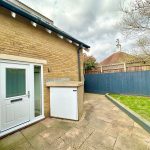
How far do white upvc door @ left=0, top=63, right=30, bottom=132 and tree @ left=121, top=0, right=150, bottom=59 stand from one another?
7234 mm

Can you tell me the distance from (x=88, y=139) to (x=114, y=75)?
8386 millimetres

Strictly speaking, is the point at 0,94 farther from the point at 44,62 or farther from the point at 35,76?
the point at 44,62

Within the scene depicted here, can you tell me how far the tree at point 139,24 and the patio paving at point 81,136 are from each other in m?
5.62

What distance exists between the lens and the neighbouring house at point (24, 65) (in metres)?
4.40

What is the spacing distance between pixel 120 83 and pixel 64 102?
7.03 metres

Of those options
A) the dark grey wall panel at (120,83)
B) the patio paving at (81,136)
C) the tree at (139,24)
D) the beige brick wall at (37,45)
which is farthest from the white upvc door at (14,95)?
the dark grey wall panel at (120,83)

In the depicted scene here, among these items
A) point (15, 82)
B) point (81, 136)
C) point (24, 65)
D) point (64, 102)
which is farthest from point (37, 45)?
point (81, 136)

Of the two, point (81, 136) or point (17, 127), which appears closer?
point (81, 136)

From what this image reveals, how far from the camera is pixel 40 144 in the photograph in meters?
3.71

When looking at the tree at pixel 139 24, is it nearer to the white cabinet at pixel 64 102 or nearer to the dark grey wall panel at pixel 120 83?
the dark grey wall panel at pixel 120 83

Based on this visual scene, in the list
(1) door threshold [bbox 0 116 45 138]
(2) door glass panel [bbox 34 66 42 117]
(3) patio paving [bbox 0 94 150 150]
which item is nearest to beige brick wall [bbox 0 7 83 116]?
(2) door glass panel [bbox 34 66 42 117]

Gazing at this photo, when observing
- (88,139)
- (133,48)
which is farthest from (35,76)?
(133,48)

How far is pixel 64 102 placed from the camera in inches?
223

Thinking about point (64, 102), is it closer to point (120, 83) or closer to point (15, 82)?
point (15, 82)
